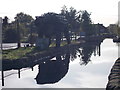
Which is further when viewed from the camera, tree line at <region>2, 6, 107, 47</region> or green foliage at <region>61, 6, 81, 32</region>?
green foliage at <region>61, 6, 81, 32</region>

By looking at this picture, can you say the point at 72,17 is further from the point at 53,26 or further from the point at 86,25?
the point at 53,26

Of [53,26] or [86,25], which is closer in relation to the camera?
[53,26]

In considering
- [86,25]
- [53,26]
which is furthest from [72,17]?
[53,26]

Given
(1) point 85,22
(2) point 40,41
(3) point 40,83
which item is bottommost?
(3) point 40,83

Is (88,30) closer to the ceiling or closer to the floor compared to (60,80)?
closer to the ceiling

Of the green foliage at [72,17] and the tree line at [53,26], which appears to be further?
the green foliage at [72,17]

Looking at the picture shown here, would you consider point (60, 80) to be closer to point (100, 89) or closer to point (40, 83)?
point (40, 83)

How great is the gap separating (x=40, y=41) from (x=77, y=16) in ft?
205

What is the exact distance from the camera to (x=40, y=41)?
135 feet

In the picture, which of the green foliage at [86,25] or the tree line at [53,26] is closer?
the tree line at [53,26]

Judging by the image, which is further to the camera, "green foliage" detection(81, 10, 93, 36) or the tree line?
"green foliage" detection(81, 10, 93, 36)

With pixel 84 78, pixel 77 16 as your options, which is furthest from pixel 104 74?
pixel 77 16

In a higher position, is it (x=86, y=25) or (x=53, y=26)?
(x=86, y=25)

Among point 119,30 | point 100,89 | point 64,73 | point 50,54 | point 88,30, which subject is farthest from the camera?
point 88,30
